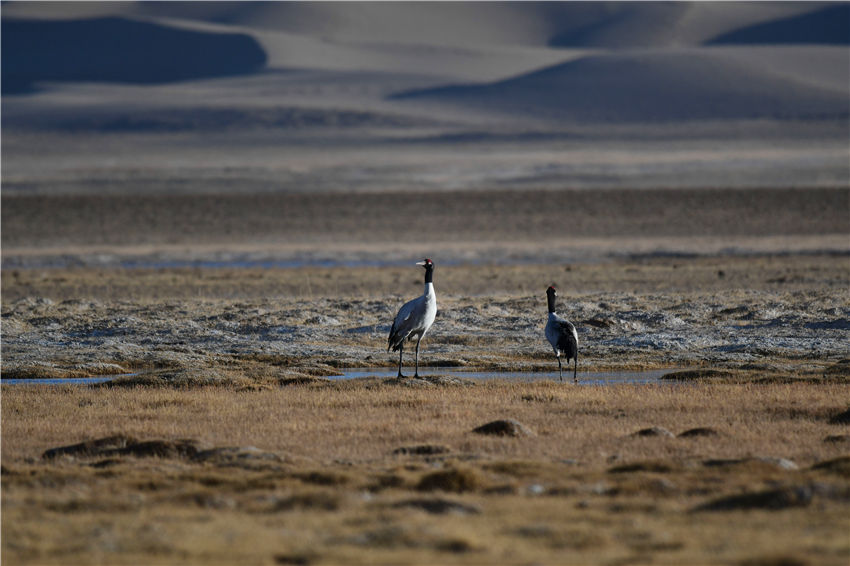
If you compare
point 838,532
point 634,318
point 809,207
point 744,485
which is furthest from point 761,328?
point 809,207

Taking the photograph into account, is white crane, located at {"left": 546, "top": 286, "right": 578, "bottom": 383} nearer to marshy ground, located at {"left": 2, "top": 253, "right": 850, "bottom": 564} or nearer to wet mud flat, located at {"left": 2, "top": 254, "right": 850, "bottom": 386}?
marshy ground, located at {"left": 2, "top": 253, "right": 850, "bottom": 564}

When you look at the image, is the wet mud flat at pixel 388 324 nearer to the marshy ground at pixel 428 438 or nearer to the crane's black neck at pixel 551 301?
the marshy ground at pixel 428 438

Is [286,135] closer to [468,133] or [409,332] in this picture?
[468,133]

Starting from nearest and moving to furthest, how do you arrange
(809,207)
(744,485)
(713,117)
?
(744,485) → (809,207) → (713,117)

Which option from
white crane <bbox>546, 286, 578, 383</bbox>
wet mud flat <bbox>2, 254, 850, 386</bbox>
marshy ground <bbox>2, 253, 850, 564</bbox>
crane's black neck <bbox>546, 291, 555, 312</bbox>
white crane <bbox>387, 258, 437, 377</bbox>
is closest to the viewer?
marshy ground <bbox>2, 253, 850, 564</bbox>

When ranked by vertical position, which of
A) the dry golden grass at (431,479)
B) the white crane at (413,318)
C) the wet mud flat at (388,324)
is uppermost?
the white crane at (413,318)

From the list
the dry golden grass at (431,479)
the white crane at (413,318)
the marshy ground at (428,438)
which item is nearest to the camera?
the dry golden grass at (431,479)

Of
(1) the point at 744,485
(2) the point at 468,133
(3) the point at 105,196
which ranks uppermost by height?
(2) the point at 468,133

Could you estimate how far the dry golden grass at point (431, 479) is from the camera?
10.3m

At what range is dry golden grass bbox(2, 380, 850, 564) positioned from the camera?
1032cm

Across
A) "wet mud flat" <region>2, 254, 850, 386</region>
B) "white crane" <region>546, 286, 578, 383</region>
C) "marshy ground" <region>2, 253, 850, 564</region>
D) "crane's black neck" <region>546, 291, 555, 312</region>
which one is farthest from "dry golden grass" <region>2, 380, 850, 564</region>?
"wet mud flat" <region>2, 254, 850, 386</region>

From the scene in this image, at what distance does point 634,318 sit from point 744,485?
1848 centimetres

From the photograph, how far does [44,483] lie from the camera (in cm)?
1324

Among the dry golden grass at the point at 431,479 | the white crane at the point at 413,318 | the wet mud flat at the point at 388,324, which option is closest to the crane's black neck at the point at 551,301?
the wet mud flat at the point at 388,324
